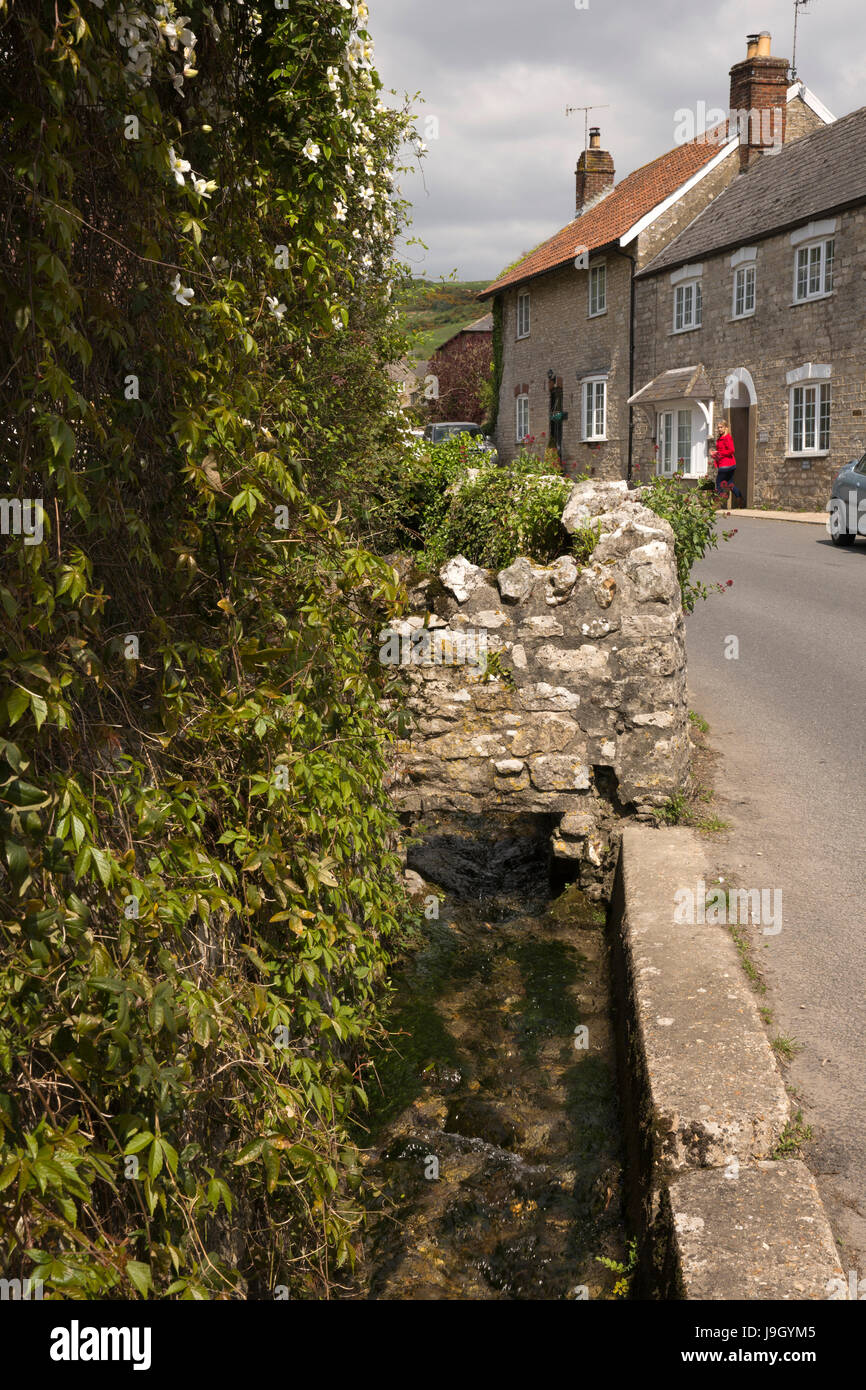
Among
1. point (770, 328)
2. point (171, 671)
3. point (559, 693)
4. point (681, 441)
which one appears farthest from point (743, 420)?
point (171, 671)

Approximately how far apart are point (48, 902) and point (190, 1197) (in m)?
0.79

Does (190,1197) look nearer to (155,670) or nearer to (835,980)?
(155,670)

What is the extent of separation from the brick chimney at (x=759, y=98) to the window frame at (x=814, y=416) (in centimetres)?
789

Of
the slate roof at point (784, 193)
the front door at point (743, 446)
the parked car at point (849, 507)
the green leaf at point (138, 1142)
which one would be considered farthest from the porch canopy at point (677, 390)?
the green leaf at point (138, 1142)

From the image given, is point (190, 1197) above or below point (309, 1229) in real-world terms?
above

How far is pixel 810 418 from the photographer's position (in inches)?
868

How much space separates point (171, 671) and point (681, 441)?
25.2 metres

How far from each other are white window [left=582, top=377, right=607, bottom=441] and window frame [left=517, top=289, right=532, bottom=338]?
198 inches

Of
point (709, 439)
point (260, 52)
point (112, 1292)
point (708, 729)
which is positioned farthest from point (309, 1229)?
point (709, 439)

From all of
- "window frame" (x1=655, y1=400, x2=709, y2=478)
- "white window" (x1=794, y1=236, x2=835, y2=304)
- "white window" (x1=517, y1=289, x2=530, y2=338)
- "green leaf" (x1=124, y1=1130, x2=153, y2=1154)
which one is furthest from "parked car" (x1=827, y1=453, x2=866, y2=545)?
"white window" (x1=517, y1=289, x2=530, y2=338)

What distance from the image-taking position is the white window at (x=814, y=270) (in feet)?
68.8

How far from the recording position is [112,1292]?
2086 millimetres

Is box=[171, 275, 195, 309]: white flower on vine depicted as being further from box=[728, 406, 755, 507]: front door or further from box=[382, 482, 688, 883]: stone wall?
box=[728, 406, 755, 507]: front door

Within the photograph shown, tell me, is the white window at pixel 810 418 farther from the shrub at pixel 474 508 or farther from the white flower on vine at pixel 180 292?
the white flower on vine at pixel 180 292
